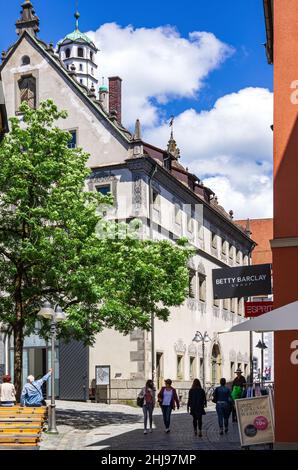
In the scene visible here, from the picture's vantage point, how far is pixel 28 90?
42.3m

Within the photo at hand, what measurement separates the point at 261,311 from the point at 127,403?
2055 centimetres

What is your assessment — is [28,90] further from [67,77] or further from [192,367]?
[192,367]

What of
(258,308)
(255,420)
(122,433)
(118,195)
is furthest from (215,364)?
(255,420)

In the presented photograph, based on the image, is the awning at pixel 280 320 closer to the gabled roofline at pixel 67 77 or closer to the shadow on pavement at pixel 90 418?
the shadow on pavement at pixel 90 418

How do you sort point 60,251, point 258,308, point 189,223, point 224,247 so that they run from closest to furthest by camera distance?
point 258,308 < point 60,251 < point 189,223 < point 224,247

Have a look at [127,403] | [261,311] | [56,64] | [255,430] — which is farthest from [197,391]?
[56,64]

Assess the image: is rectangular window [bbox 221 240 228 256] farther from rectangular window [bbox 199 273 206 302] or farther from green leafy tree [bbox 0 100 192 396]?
green leafy tree [bbox 0 100 192 396]

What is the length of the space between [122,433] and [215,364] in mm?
28055

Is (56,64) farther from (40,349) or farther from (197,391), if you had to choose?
(197,391)

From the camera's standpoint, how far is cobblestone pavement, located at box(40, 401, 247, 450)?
64.9 ft

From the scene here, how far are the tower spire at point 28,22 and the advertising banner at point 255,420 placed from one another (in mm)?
30201

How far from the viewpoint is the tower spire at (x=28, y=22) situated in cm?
4225

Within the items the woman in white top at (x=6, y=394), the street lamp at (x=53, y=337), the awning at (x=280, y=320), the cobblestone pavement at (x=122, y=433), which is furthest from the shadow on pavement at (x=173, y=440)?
the awning at (x=280, y=320)
